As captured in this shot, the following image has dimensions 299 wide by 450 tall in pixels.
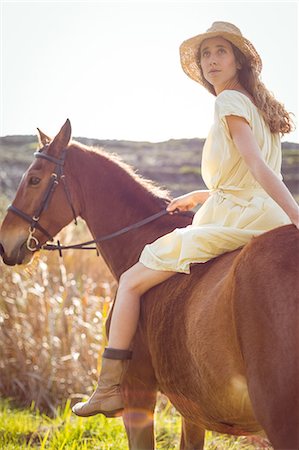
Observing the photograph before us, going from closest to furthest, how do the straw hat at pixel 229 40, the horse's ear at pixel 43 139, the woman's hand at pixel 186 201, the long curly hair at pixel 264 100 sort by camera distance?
the long curly hair at pixel 264 100 → the straw hat at pixel 229 40 → the woman's hand at pixel 186 201 → the horse's ear at pixel 43 139

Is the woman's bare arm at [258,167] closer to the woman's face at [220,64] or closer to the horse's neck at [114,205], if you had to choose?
the woman's face at [220,64]

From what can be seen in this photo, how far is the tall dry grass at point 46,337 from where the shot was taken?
7.41 metres

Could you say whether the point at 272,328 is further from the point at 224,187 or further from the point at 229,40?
the point at 229,40

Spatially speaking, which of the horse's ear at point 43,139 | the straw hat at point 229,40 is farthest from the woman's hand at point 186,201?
the horse's ear at point 43,139

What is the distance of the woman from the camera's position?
3584 millimetres

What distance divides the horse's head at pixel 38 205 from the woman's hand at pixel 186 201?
29.9 inches

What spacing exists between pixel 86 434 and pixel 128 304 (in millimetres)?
2493

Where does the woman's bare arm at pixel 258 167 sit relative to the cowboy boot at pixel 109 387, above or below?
above

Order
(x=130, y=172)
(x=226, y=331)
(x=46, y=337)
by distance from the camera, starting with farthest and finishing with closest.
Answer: (x=46, y=337), (x=130, y=172), (x=226, y=331)

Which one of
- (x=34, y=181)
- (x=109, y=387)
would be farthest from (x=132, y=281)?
(x=34, y=181)

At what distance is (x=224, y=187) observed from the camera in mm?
3789

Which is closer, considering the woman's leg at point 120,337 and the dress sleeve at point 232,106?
the dress sleeve at point 232,106

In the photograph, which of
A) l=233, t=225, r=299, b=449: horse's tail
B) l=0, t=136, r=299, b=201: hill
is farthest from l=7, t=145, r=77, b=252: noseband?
l=0, t=136, r=299, b=201: hill

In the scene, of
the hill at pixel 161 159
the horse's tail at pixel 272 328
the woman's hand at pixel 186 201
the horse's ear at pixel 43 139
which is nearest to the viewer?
the horse's tail at pixel 272 328
